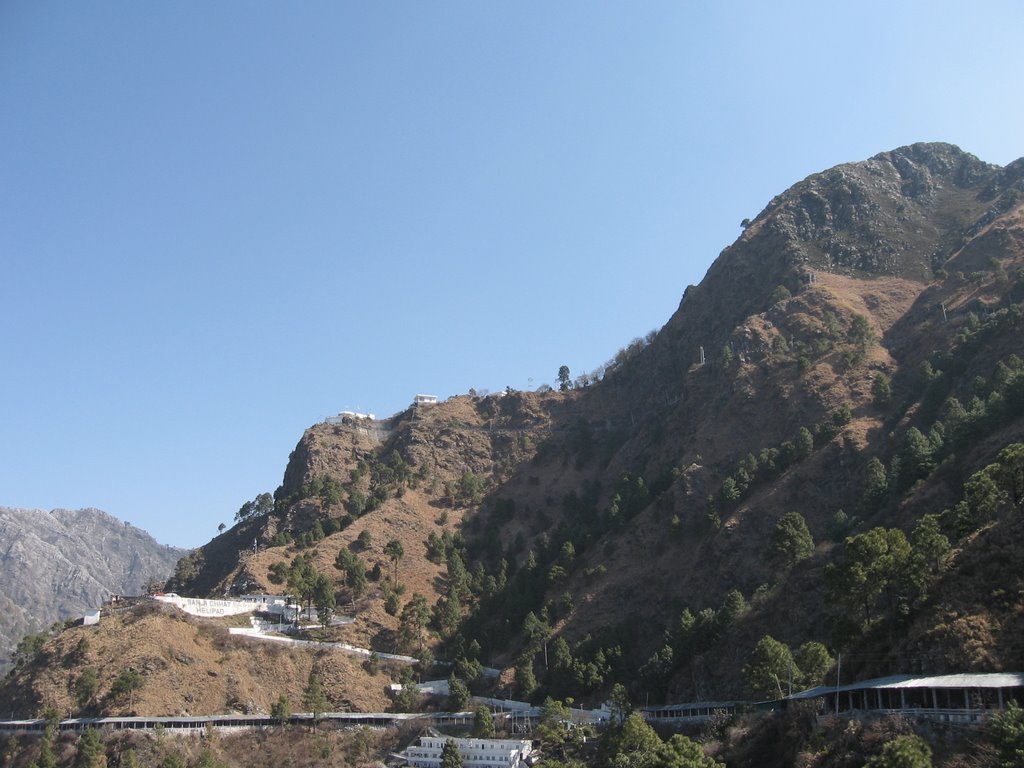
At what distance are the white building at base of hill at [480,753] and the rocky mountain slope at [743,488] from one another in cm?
1287

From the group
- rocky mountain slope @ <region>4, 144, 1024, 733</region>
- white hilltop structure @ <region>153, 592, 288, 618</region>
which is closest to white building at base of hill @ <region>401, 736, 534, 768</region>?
rocky mountain slope @ <region>4, 144, 1024, 733</region>

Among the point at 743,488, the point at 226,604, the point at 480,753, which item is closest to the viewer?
the point at 480,753

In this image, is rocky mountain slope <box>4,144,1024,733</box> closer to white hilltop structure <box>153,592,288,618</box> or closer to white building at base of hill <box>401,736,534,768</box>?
white hilltop structure <box>153,592,288,618</box>

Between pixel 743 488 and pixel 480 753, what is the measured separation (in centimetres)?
4467

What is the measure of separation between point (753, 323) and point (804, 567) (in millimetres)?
60818

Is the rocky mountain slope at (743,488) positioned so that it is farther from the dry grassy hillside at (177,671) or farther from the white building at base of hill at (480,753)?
the white building at base of hill at (480,753)

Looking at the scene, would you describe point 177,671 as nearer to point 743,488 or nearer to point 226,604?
point 226,604

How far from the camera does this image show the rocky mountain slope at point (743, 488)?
205ft

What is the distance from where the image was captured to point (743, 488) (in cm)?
10662

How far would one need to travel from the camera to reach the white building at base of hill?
264 ft

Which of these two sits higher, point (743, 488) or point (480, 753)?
point (743, 488)

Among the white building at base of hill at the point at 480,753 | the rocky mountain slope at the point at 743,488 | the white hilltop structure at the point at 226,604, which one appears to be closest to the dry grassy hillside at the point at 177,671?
the white hilltop structure at the point at 226,604

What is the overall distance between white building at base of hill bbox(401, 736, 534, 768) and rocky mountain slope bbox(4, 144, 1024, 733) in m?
12.9

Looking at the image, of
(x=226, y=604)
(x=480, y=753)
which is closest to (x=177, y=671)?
(x=226, y=604)
